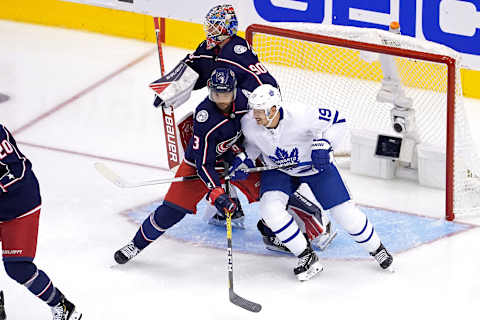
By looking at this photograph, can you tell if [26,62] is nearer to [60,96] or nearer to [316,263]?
[60,96]

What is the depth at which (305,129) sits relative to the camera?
16.9 feet

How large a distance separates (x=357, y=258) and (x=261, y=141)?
79cm

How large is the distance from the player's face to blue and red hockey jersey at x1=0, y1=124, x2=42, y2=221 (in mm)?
922

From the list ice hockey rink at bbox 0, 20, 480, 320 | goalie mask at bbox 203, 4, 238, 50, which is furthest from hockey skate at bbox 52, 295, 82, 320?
goalie mask at bbox 203, 4, 238, 50

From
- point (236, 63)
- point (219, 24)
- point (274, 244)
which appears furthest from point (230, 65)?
point (274, 244)

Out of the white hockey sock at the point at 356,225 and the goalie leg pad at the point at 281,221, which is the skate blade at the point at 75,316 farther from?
the white hockey sock at the point at 356,225

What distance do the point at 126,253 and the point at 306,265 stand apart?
86 cm

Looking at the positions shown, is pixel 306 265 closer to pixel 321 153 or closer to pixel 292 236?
pixel 292 236

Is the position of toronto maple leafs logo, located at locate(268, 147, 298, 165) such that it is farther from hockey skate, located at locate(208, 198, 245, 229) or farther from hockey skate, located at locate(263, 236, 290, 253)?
hockey skate, located at locate(208, 198, 245, 229)

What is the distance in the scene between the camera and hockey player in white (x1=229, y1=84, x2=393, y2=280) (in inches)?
201

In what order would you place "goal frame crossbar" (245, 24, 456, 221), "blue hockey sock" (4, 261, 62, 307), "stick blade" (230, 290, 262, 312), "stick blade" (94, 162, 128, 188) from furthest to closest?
"goal frame crossbar" (245, 24, 456, 221) < "stick blade" (94, 162, 128, 188) < "stick blade" (230, 290, 262, 312) < "blue hockey sock" (4, 261, 62, 307)

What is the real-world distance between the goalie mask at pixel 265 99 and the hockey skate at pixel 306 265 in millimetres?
673

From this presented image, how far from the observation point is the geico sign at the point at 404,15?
6190 millimetres

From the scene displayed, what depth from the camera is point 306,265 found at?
5258 mm
